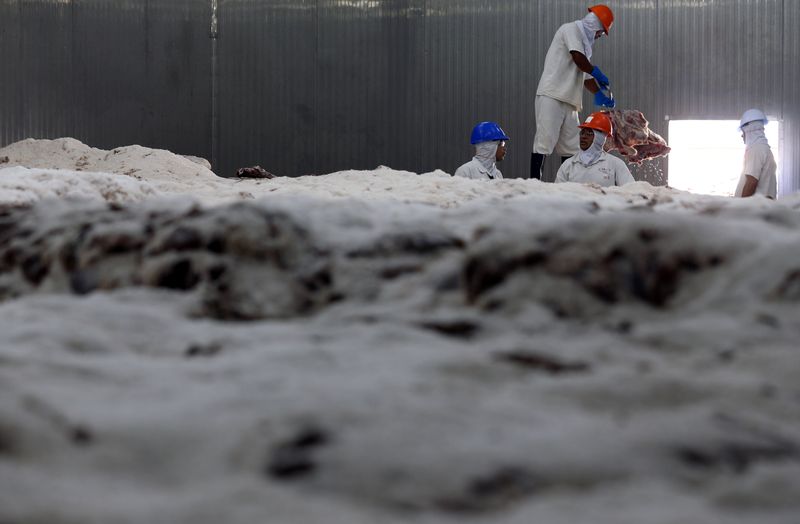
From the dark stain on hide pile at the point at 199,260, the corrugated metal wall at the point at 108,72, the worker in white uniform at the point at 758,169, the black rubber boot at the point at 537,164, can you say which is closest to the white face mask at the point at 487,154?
the black rubber boot at the point at 537,164

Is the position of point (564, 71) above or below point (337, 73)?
below

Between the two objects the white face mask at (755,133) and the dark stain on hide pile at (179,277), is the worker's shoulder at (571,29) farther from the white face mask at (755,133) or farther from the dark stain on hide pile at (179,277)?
the dark stain on hide pile at (179,277)

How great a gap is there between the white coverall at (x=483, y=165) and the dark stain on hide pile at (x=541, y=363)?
5810mm

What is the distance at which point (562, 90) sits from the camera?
7.27m

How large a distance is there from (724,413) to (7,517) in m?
0.95

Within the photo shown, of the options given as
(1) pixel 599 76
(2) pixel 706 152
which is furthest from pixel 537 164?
(2) pixel 706 152

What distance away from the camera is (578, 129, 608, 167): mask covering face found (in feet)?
21.8

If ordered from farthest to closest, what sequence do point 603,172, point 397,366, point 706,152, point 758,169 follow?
point 706,152 → point 603,172 → point 758,169 → point 397,366

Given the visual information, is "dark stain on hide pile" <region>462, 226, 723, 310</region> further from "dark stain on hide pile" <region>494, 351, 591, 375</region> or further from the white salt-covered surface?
"dark stain on hide pile" <region>494, 351, 591, 375</region>

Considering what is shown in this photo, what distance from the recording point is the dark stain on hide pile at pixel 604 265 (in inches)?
56.5

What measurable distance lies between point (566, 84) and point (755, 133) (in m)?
1.72

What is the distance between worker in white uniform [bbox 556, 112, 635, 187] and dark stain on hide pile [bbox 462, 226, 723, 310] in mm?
5159

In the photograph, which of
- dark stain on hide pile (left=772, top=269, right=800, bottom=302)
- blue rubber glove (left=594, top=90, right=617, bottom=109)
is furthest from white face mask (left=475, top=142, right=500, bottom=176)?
dark stain on hide pile (left=772, top=269, right=800, bottom=302)

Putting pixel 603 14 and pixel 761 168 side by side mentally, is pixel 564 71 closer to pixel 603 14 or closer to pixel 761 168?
pixel 603 14
